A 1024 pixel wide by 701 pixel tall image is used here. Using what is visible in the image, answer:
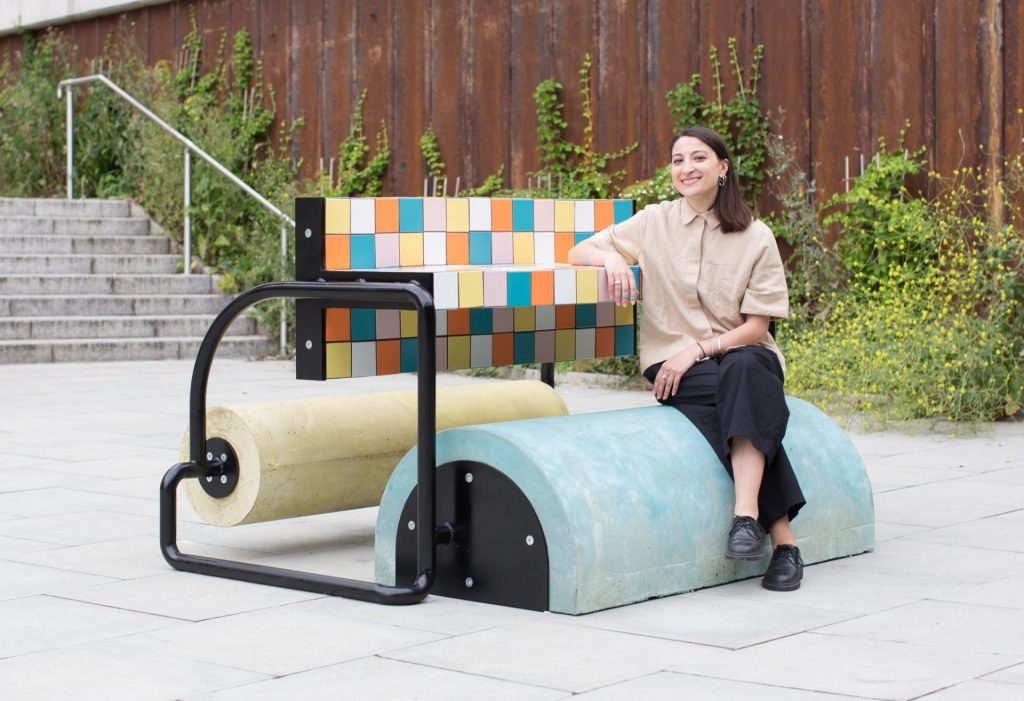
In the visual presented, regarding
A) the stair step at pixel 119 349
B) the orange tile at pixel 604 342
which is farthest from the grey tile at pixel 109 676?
the stair step at pixel 119 349

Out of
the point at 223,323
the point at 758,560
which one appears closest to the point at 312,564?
the point at 223,323

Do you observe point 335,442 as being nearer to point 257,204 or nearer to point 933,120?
point 933,120

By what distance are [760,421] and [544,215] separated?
1.38 metres

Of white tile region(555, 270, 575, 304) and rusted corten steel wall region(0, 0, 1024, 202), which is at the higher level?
rusted corten steel wall region(0, 0, 1024, 202)

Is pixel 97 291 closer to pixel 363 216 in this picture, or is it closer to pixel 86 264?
pixel 86 264

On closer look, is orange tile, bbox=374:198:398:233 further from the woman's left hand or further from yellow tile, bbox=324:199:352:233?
the woman's left hand

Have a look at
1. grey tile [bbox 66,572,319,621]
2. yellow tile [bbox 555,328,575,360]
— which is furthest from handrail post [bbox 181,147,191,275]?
grey tile [bbox 66,572,319,621]

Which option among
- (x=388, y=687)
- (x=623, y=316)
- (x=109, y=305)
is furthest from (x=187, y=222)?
(x=388, y=687)

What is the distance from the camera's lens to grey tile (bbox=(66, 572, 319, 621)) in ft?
12.8

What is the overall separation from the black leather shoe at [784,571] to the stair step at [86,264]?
9.77 meters

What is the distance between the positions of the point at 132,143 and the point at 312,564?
425 inches

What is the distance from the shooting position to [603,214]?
5.51 m

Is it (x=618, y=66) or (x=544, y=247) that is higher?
(x=618, y=66)

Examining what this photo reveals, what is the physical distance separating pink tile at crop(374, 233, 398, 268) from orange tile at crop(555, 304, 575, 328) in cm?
93
